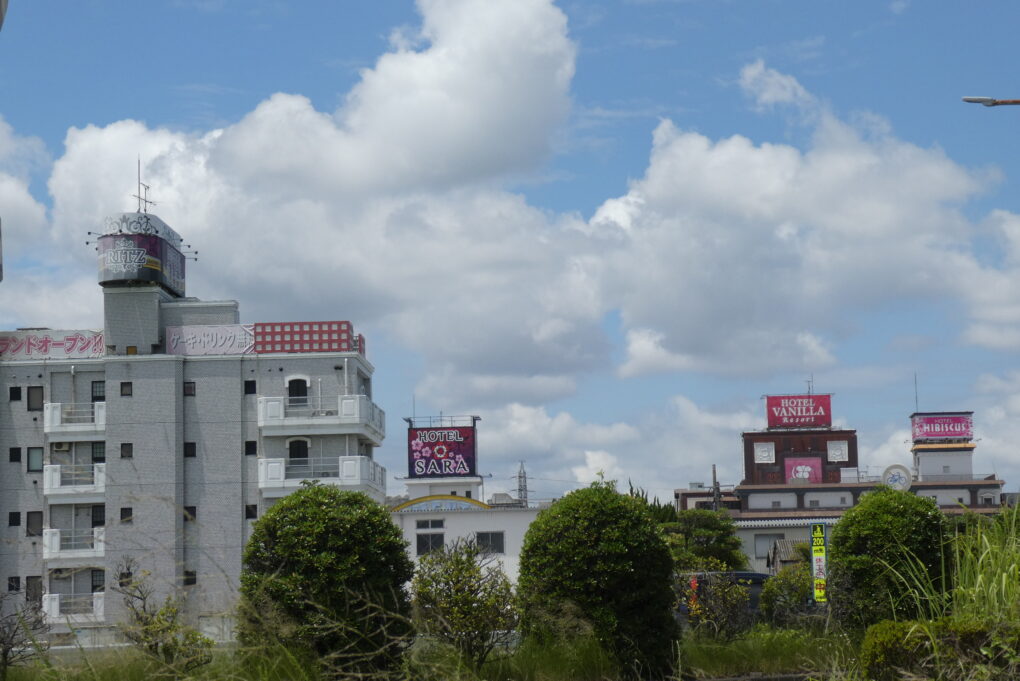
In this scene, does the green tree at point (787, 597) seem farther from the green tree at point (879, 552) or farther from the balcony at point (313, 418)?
the balcony at point (313, 418)

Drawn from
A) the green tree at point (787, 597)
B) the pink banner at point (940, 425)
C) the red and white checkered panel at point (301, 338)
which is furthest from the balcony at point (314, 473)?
the pink banner at point (940, 425)

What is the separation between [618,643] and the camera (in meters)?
18.0

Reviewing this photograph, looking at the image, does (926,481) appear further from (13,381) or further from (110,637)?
(110,637)

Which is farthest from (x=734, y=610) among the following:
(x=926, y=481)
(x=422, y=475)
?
(x=926, y=481)

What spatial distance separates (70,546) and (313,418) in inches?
442

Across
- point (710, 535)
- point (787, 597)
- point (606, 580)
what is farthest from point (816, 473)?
point (606, 580)

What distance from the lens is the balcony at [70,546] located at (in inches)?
1984

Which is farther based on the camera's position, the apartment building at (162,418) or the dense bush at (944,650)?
the apartment building at (162,418)

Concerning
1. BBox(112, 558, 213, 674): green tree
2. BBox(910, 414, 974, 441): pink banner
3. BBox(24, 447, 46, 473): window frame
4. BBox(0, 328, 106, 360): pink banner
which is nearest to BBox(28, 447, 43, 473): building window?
BBox(24, 447, 46, 473): window frame

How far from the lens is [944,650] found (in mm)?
10891

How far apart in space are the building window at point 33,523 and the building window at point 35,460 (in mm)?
1809

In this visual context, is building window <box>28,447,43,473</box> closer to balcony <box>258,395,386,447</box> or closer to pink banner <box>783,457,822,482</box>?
balcony <box>258,395,386,447</box>

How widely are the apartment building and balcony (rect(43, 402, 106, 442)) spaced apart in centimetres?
6

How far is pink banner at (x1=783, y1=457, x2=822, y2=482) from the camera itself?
116m
